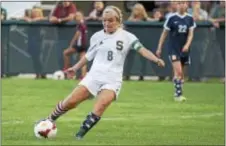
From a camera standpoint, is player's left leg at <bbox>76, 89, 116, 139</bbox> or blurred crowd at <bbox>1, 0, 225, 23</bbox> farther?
blurred crowd at <bbox>1, 0, 225, 23</bbox>

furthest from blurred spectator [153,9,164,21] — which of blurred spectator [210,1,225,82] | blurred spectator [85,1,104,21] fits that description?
blurred spectator [85,1,104,21]

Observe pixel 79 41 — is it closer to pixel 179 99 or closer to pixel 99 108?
pixel 179 99

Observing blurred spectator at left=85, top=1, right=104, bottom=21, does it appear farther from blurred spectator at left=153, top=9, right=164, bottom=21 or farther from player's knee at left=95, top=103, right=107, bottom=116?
player's knee at left=95, top=103, right=107, bottom=116

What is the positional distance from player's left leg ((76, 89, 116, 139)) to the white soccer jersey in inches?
9.6

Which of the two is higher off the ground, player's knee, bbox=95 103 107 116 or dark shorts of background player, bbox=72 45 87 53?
player's knee, bbox=95 103 107 116

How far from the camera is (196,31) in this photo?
2584cm

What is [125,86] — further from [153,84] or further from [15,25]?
[15,25]

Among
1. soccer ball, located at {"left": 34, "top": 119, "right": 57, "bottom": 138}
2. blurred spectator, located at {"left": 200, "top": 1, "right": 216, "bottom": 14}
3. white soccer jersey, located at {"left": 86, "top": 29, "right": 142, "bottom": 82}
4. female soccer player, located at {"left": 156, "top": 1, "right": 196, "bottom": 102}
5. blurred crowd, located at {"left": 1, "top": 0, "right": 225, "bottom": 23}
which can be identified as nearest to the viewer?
soccer ball, located at {"left": 34, "top": 119, "right": 57, "bottom": 138}

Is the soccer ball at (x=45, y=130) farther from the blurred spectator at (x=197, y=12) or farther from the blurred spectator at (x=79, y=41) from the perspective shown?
the blurred spectator at (x=197, y=12)

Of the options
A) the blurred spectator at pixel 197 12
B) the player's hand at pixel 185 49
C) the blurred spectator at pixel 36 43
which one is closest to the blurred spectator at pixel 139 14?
the blurred spectator at pixel 197 12

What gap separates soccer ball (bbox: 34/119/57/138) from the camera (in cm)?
1312

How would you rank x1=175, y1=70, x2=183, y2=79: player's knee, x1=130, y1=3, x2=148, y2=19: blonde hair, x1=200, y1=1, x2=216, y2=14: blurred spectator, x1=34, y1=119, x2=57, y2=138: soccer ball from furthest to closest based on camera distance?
x1=200, y1=1, x2=216, y2=14: blurred spectator → x1=130, y1=3, x2=148, y2=19: blonde hair → x1=175, y1=70, x2=183, y2=79: player's knee → x1=34, y1=119, x2=57, y2=138: soccer ball

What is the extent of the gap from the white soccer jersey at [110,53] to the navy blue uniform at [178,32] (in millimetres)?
6752

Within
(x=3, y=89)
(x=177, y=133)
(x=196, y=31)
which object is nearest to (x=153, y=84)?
(x=196, y=31)
